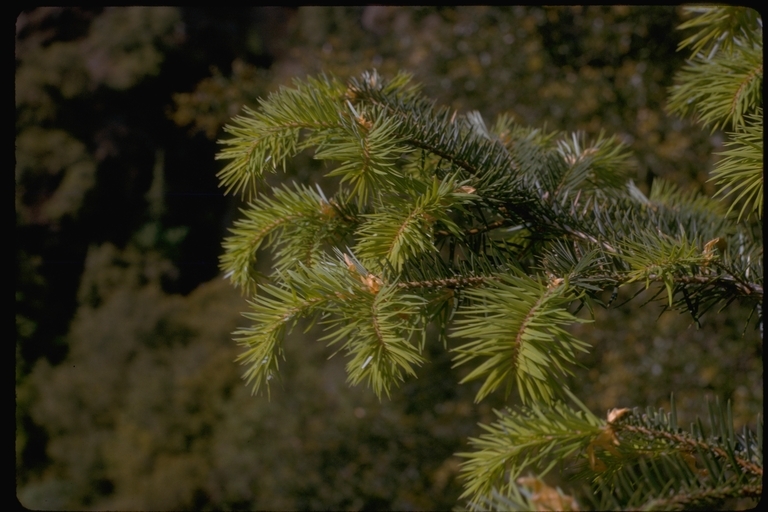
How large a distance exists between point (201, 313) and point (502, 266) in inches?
70.8

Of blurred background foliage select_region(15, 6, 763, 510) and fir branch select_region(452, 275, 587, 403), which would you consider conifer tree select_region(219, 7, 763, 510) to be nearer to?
fir branch select_region(452, 275, 587, 403)

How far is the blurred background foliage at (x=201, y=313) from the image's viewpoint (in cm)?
203

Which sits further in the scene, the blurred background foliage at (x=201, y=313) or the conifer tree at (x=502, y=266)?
the blurred background foliage at (x=201, y=313)

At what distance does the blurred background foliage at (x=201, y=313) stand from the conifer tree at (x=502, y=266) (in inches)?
60.0

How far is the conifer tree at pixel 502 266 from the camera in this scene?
347 mm

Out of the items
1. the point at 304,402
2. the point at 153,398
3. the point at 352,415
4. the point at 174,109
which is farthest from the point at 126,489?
the point at 174,109

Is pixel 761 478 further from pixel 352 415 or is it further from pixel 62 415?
pixel 62 415

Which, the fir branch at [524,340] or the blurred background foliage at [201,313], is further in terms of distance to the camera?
the blurred background foliage at [201,313]

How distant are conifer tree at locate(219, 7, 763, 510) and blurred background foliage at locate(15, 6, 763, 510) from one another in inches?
60.0

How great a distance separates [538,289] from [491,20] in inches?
92.9

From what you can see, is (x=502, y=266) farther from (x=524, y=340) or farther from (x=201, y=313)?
(x=201, y=313)

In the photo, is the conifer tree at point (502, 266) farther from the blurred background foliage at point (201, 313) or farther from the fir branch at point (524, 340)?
the blurred background foliage at point (201, 313)

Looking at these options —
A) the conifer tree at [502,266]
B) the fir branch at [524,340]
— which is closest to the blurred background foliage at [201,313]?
the conifer tree at [502,266]

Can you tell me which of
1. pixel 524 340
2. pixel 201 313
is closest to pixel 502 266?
pixel 524 340
